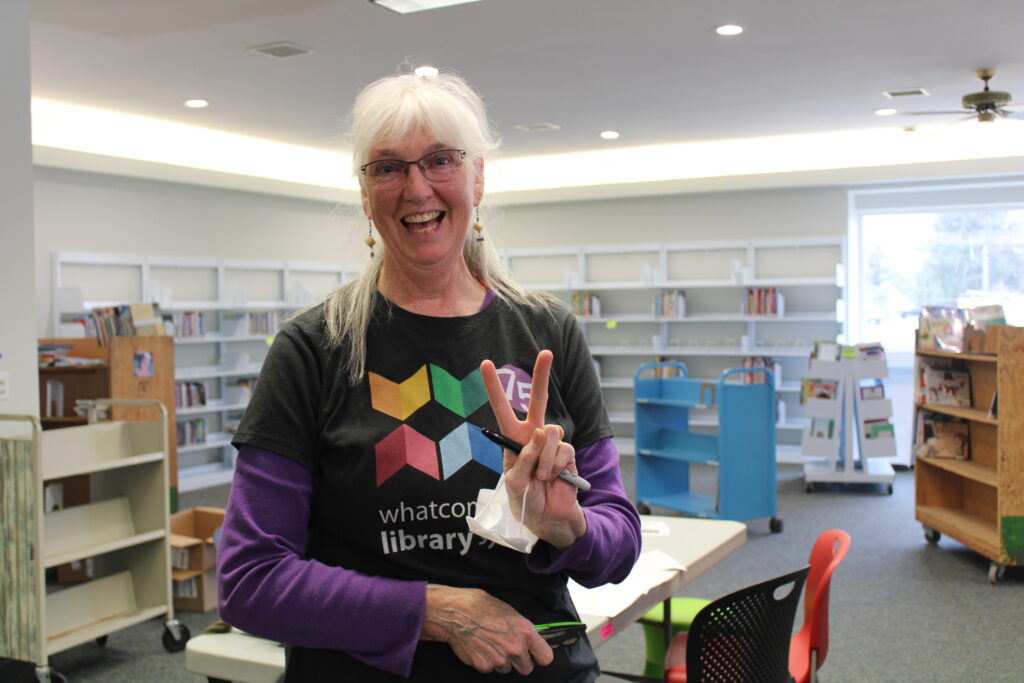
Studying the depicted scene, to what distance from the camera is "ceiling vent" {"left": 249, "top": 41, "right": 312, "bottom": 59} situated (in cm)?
525

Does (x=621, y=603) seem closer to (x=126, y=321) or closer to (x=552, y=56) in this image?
(x=552, y=56)

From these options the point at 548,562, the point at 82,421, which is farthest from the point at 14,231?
the point at 548,562

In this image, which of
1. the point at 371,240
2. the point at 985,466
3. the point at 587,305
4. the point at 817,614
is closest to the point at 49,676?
the point at 817,614

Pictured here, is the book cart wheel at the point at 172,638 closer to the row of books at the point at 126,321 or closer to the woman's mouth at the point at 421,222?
the row of books at the point at 126,321

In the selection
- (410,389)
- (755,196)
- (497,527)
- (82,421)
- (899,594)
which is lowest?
(899,594)

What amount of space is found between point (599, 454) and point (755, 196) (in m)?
8.92

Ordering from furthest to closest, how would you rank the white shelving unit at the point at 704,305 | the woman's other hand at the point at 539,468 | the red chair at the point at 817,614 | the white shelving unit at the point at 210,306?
the white shelving unit at the point at 704,305
the white shelving unit at the point at 210,306
the red chair at the point at 817,614
the woman's other hand at the point at 539,468

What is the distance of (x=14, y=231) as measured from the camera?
3.82 m

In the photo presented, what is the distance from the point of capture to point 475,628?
1076 mm

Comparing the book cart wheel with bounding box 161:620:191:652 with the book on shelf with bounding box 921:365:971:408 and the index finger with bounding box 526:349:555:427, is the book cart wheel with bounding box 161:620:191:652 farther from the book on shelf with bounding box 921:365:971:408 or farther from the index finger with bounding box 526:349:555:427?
the book on shelf with bounding box 921:365:971:408

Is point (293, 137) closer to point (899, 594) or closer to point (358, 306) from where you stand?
point (899, 594)

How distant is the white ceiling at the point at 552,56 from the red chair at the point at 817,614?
297cm

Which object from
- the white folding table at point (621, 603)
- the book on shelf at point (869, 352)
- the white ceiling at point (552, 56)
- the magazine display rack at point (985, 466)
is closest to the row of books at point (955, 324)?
the magazine display rack at point (985, 466)

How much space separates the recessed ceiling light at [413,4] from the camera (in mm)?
4426
